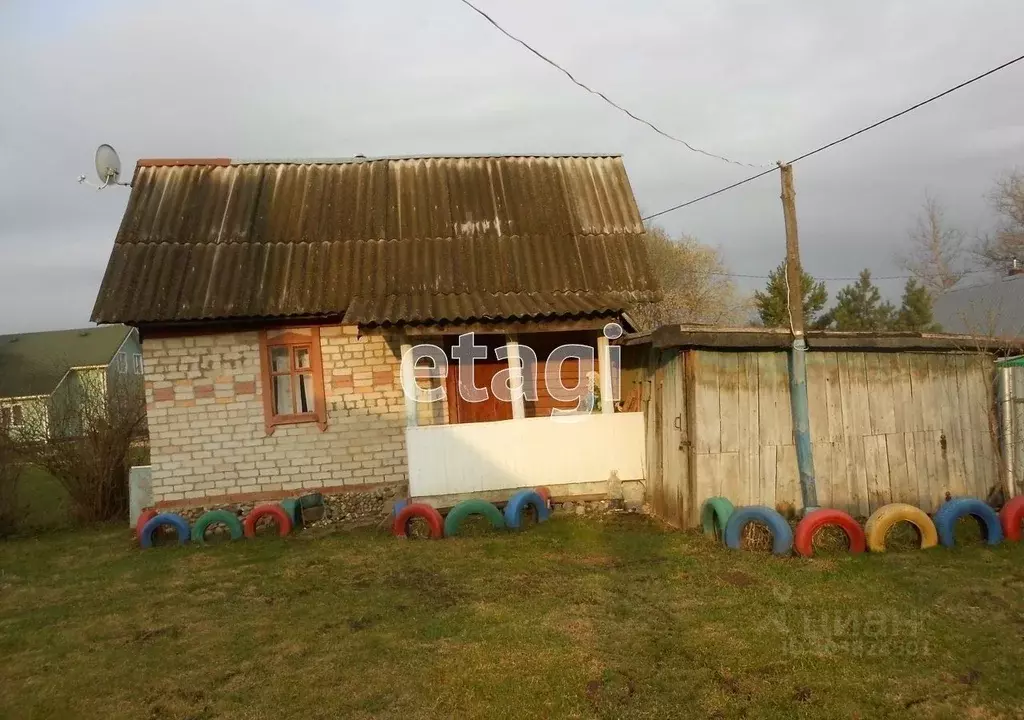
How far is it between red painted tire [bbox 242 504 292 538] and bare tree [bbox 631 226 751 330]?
20880 millimetres

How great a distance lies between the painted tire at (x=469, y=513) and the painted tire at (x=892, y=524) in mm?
4239

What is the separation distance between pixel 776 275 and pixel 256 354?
60.3ft

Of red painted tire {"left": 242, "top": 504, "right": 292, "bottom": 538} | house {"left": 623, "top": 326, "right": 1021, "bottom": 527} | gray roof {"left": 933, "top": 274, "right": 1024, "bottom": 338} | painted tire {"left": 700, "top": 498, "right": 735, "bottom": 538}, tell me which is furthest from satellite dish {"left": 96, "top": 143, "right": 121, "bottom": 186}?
gray roof {"left": 933, "top": 274, "right": 1024, "bottom": 338}

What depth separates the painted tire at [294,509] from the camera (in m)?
9.84

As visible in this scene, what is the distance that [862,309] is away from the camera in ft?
89.4

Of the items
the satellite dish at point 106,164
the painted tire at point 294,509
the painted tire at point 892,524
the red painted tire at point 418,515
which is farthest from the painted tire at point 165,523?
the painted tire at point 892,524

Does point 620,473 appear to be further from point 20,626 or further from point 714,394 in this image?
point 20,626

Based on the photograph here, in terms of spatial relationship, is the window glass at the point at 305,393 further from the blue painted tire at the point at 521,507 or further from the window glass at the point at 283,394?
the blue painted tire at the point at 521,507

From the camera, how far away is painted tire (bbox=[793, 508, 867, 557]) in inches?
278

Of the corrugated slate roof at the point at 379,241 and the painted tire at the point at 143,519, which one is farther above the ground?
the corrugated slate roof at the point at 379,241

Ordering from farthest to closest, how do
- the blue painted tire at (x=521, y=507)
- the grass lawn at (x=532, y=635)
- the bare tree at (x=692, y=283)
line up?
the bare tree at (x=692, y=283) → the blue painted tire at (x=521, y=507) → the grass lawn at (x=532, y=635)

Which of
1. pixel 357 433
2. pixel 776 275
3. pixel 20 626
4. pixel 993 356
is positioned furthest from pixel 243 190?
pixel 776 275

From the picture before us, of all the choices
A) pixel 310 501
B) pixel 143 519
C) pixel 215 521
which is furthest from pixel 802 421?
pixel 143 519

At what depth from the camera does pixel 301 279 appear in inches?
410
